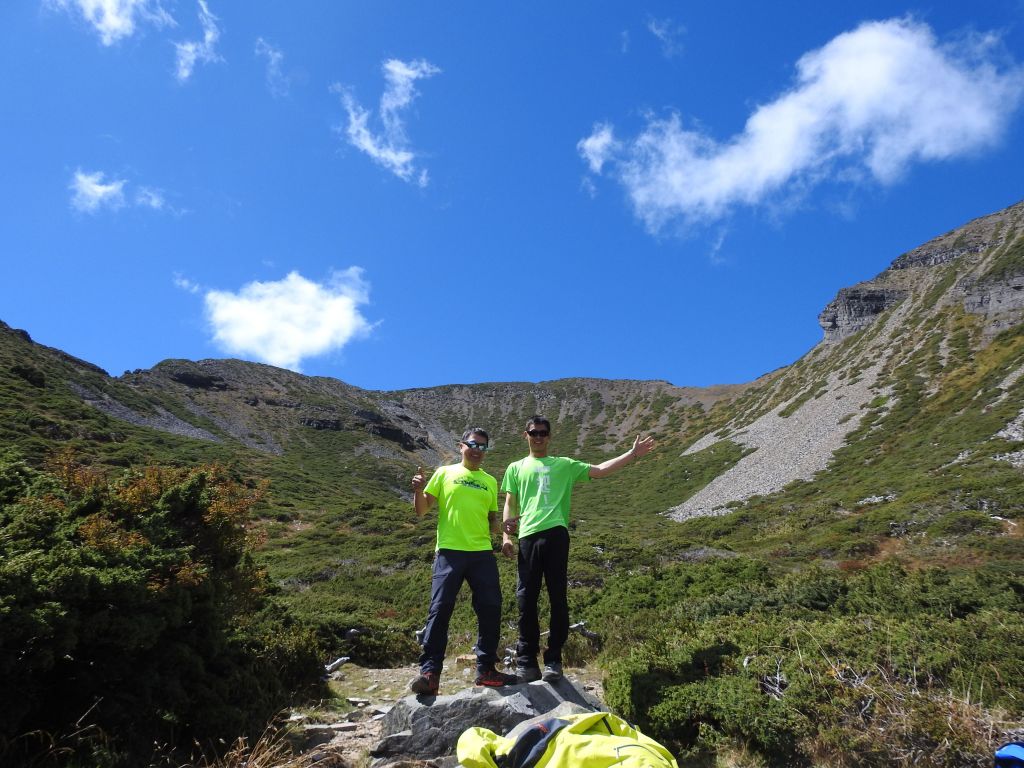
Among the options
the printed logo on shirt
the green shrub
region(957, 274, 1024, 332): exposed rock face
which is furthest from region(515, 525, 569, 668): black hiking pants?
region(957, 274, 1024, 332): exposed rock face

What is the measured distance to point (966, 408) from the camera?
36906 millimetres

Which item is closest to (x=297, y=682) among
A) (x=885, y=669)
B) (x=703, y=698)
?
(x=703, y=698)

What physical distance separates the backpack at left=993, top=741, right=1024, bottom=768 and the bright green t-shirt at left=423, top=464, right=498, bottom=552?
3.81 meters

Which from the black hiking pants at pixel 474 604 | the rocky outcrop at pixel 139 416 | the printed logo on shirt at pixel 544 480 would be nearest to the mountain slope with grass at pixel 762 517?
the rocky outcrop at pixel 139 416

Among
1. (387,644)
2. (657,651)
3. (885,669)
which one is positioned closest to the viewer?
(885,669)

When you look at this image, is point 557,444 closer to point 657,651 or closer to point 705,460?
point 705,460

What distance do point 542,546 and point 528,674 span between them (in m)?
1.20

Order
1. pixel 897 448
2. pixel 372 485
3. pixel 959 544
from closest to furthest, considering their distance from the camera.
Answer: pixel 959 544
pixel 897 448
pixel 372 485

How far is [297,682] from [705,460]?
2283 inches

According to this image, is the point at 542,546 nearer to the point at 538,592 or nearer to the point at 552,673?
the point at 538,592

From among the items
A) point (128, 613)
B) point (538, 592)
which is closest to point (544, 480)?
point (538, 592)

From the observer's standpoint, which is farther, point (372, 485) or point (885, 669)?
point (372, 485)

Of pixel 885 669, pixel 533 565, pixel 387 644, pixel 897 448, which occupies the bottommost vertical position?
pixel 387 644

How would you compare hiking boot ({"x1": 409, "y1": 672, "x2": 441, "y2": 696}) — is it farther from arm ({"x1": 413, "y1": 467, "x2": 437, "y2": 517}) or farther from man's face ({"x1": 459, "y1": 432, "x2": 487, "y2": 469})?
man's face ({"x1": 459, "y1": 432, "x2": 487, "y2": 469})
